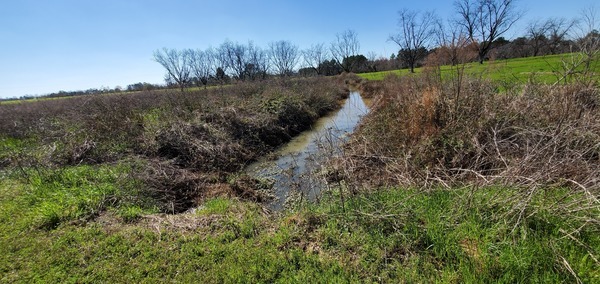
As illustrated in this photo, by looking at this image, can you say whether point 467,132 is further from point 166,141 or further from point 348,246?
point 166,141

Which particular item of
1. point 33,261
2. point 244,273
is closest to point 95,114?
point 33,261

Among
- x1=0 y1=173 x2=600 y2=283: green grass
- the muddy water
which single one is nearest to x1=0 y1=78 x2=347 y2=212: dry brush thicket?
the muddy water

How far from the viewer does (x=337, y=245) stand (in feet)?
9.07

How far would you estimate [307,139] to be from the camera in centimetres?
1072

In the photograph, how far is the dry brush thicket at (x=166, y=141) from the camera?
5.73 m

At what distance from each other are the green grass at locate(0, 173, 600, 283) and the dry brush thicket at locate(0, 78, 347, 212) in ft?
5.54

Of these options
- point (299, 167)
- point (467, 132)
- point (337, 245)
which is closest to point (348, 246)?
point (337, 245)

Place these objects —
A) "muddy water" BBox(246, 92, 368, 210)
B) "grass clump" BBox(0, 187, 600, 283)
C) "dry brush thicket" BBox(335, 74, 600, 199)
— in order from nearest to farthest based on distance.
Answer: "grass clump" BBox(0, 187, 600, 283)
"dry brush thicket" BBox(335, 74, 600, 199)
"muddy water" BBox(246, 92, 368, 210)

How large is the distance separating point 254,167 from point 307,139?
3.59 m

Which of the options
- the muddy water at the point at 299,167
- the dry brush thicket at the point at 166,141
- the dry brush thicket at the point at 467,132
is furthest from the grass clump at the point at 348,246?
Result: the dry brush thicket at the point at 166,141

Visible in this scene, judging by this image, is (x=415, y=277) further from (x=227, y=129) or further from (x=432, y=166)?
(x=227, y=129)

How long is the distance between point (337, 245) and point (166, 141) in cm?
651

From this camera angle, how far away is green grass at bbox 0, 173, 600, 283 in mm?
2160

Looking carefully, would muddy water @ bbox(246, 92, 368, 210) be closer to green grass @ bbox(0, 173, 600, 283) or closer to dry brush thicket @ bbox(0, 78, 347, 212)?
dry brush thicket @ bbox(0, 78, 347, 212)
